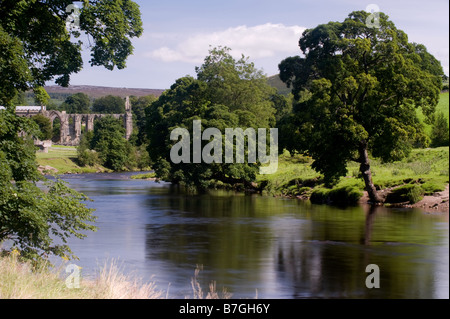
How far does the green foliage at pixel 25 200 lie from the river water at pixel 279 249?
2923 millimetres

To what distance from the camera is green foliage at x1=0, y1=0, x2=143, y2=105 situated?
19906mm

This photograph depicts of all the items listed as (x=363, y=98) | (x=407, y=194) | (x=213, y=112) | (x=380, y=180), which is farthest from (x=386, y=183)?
(x=213, y=112)

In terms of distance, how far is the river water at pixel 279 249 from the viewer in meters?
21.9

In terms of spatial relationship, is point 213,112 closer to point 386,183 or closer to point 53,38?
Answer: point 386,183

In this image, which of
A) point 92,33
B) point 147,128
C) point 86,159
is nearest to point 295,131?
point 92,33

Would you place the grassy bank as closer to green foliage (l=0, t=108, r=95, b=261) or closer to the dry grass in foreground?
green foliage (l=0, t=108, r=95, b=261)

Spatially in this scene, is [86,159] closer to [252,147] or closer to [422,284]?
[252,147]

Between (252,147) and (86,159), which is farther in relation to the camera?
(86,159)

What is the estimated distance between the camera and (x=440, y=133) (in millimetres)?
64812

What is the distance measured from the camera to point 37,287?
15.0 m

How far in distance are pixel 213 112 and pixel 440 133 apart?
24.5 metres

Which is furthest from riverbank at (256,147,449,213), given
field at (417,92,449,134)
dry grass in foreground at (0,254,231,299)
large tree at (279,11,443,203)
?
dry grass in foreground at (0,254,231,299)

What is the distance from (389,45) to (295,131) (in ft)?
30.7

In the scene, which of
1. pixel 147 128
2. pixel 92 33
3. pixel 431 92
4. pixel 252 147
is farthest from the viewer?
pixel 147 128
